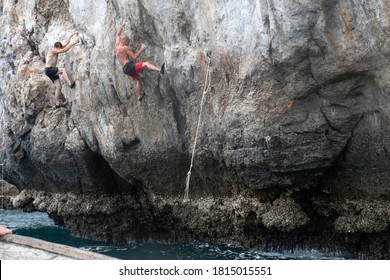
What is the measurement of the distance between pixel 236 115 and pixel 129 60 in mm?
2518

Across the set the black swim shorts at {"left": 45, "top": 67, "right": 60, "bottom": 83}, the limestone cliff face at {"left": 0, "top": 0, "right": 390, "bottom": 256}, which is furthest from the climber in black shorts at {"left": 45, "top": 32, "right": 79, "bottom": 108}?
the limestone cliff face at {"left": 0, "top": 0, "right": 390, "bottom": 256}

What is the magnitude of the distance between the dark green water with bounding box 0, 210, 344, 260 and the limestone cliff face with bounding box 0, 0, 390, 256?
0.29 m

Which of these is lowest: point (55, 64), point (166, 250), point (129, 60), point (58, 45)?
point (166, 250)

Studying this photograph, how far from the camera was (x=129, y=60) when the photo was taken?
454 inches

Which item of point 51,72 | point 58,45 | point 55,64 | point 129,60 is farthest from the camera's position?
point 55,64

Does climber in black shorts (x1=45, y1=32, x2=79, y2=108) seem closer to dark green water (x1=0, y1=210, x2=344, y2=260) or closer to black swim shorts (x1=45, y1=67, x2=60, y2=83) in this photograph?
black swim shorts (x1=45, y1=67, x2=60, y2=83)

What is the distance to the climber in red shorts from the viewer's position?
11344 millimetres

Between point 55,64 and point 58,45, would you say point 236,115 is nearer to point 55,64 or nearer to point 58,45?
point 58,45

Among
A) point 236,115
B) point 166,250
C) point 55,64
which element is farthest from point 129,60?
point 166,250

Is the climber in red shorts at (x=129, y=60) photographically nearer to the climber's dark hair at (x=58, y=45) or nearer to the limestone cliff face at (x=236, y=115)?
the limestone cliff face at (x=236, y=115)

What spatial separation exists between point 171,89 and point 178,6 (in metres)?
1.55
